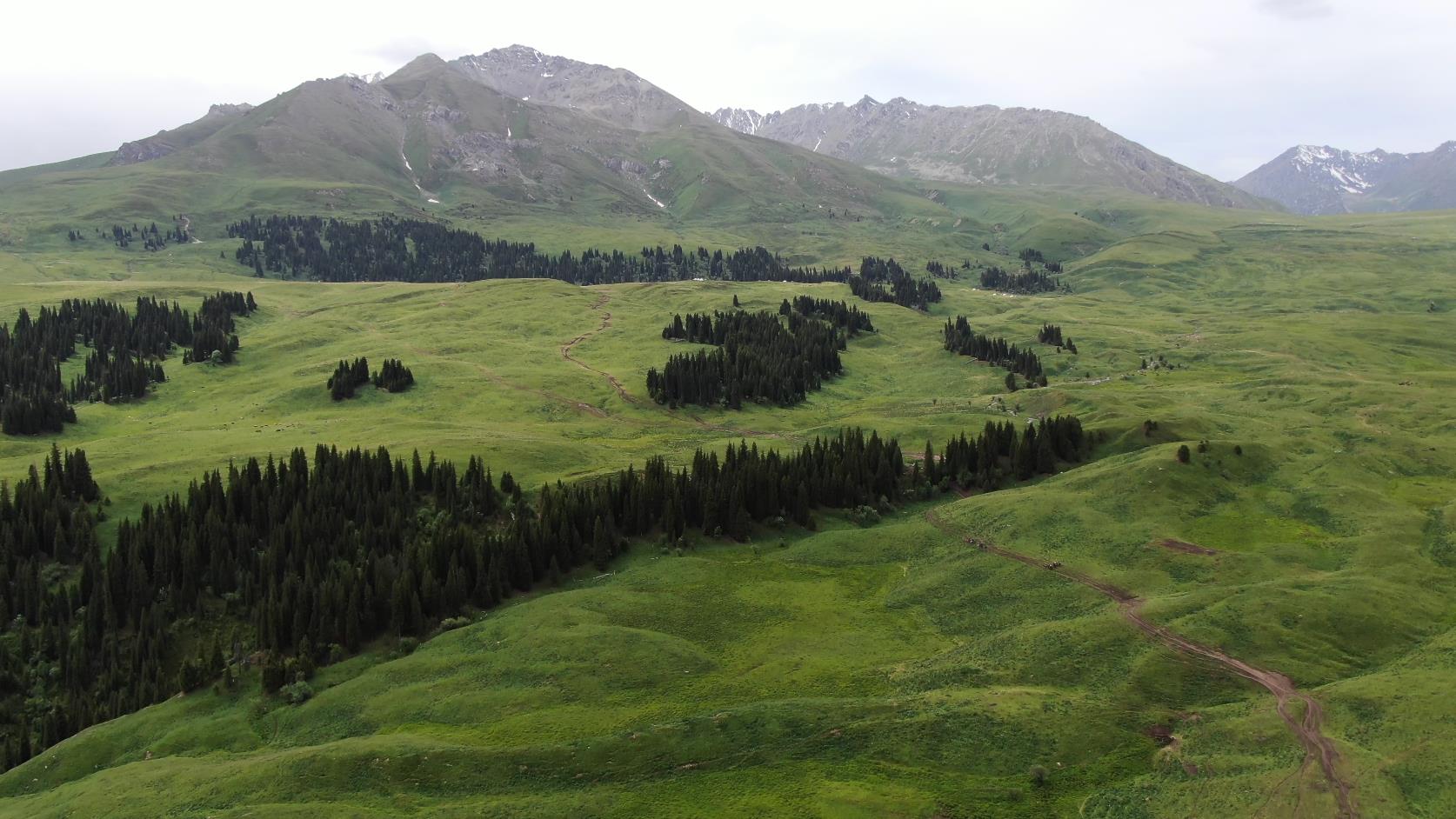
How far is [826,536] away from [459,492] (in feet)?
161

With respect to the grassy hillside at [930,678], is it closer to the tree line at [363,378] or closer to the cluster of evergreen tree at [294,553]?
the cluster of evergreen tree at [294,553]

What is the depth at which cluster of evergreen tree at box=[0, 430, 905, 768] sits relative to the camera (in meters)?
81.4

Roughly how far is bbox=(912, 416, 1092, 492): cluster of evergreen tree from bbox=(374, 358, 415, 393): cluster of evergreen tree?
369 feet

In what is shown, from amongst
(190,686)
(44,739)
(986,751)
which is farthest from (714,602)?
(44,739)

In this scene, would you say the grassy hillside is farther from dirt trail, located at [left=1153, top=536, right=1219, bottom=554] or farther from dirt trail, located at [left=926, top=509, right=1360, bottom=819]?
dirt trail, located at [left=926, top=509, right=1360, bottom=819]

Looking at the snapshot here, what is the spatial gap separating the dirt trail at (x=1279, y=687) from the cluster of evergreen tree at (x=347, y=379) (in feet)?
473

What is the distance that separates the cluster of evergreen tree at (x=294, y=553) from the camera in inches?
3206

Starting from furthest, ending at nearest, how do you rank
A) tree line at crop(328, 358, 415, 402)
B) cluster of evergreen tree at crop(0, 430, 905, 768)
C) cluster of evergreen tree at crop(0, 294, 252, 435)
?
tree line at crop(328, 358, 415, 402) → cluster of evergreen tree at crop(0, 294, 252, 435) → cluster of evergreen tree at crop(0, 430, 905, 768)

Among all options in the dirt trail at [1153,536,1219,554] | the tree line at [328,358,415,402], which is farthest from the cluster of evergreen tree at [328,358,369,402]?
the dirt trail at [1153,536,1219,554]

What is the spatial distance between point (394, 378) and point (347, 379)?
360 inches

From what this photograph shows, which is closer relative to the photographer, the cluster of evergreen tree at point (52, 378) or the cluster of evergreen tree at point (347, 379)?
the cluster of evergreen tree at point (52, 378)

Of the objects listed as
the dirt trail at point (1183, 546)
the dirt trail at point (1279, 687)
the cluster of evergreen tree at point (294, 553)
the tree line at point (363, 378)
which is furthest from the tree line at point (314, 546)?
the tree line at point (363, 378)

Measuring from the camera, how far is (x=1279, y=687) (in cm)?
5819

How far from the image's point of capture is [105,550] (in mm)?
101750
